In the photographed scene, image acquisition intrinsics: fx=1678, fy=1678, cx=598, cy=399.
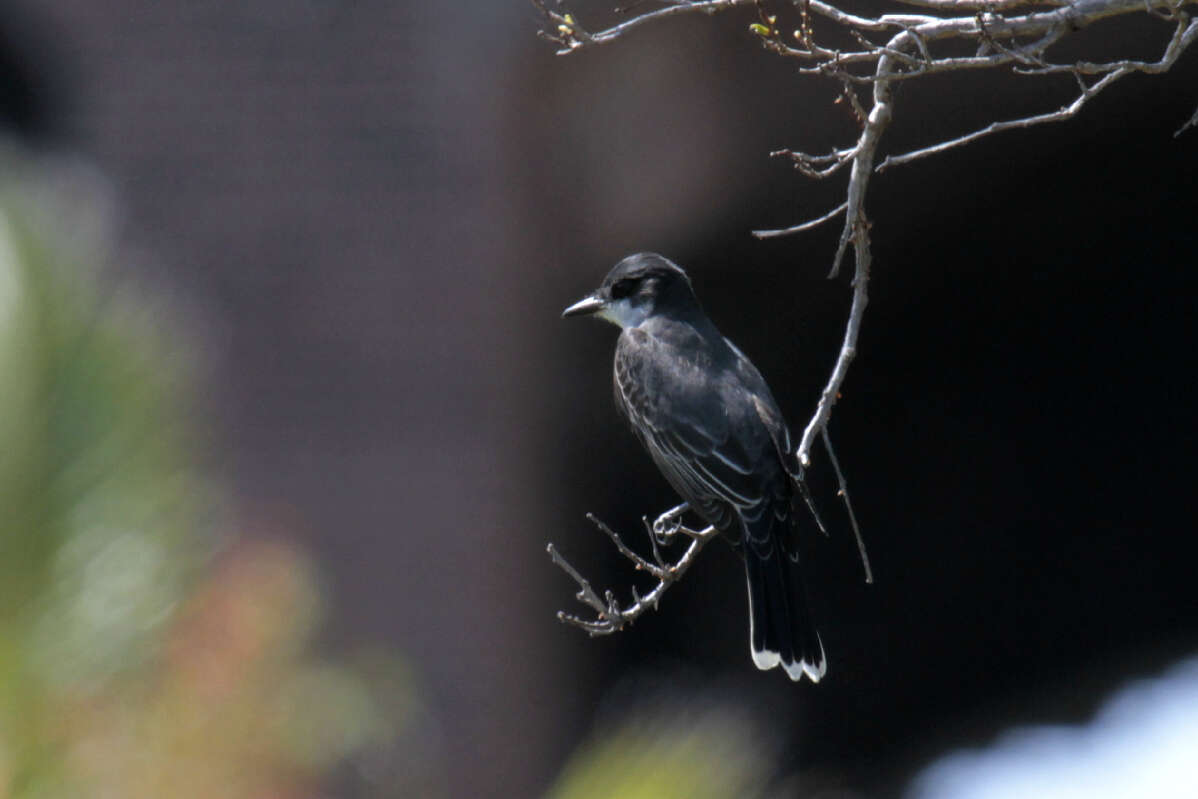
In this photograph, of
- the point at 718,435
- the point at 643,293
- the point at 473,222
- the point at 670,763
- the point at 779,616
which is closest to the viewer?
the point at 670,763

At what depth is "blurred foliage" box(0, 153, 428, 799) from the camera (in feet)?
5.30

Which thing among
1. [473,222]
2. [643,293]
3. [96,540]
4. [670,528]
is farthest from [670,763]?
[473,222]

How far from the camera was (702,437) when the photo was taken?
4992 millimetres

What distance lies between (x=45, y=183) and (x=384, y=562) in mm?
6577

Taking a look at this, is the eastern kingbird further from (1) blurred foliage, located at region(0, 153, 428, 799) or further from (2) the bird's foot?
(1) blurred foliage, located at region(0, 153, 428, 799)

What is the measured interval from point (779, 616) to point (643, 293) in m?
1.26

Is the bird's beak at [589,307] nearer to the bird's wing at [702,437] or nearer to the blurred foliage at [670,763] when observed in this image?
the bird's wing at [702,437]

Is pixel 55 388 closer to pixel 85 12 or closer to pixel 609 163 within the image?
pixel 609 163

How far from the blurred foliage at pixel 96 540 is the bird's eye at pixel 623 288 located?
147 inches

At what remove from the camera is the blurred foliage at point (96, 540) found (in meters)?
1.62

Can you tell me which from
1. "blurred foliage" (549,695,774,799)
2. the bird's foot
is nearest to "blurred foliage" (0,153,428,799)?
"blurred foliage" (549,695,774,799)

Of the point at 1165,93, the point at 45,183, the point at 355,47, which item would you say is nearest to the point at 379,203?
the point at 355,47

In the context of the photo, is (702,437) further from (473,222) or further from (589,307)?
(473,222)

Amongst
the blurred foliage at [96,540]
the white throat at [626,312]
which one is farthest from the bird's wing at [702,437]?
the blurred foliage at [96,540]
